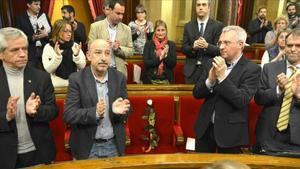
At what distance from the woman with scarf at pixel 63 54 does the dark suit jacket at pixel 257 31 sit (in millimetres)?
4285

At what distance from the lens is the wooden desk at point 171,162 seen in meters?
1.77

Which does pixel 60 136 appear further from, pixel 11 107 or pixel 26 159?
pixel 11 107

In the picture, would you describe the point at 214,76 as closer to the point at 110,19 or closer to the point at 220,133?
the point at 220,133

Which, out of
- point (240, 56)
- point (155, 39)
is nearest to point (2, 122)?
point (240, 56)

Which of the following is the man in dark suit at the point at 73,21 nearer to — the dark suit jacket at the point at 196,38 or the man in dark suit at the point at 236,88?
the dark suit jacket at the point at 196,38

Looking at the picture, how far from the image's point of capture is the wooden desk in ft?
5.82

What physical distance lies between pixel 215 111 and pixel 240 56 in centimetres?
41

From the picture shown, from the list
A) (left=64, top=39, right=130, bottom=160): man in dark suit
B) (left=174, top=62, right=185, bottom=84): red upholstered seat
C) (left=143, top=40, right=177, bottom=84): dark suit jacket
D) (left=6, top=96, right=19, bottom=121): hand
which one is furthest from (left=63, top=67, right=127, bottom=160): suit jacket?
(left=174, top=62, right=185, bottom=84): red upholstered seat

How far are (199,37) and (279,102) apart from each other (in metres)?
1.44

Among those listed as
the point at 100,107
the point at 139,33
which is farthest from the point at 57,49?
the point at 139,33

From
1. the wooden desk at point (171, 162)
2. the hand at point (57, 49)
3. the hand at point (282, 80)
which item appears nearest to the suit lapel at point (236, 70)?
the hand at point (282, 80)

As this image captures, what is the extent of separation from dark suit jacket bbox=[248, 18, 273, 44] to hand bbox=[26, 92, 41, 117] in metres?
5.30

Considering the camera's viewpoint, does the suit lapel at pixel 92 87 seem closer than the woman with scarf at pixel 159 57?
Yes

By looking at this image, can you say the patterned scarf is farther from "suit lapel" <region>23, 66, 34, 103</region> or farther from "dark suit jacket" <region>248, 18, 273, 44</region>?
"dark suit jacket" <region>248, 18, 273, 44</region>
